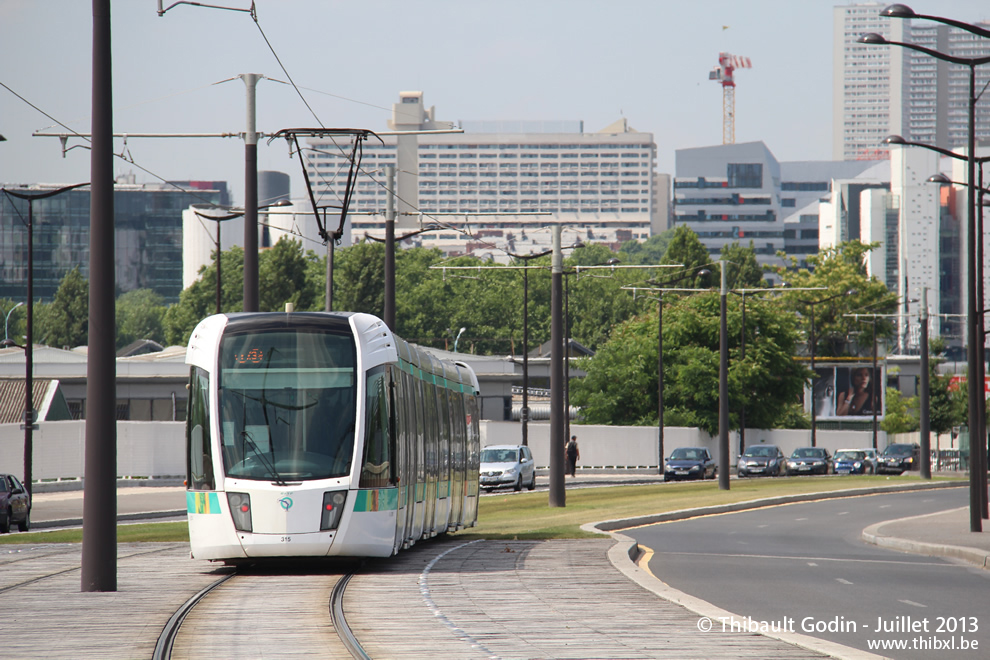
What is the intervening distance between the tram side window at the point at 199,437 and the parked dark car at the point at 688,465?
42310 mm

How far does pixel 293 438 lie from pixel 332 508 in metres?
0.91

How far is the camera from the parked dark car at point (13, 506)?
104 ft

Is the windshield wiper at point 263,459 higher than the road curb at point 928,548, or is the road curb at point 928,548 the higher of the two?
the windshield wiper at point 263,459

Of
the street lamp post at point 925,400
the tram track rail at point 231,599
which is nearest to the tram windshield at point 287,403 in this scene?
the tram track rail at point 231,599

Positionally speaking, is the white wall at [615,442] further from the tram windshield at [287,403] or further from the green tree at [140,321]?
the green tree at [140,321]

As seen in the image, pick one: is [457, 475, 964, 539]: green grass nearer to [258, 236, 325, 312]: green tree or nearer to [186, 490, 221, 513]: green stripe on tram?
[186, 490, 221, 513]: green stripe on tram

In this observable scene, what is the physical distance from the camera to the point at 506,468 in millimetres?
47344

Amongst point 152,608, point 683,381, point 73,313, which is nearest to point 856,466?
point 683,381

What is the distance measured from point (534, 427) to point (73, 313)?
72230mm

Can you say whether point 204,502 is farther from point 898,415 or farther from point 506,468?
point 898,415

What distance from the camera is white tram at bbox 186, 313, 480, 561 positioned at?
50.2ft

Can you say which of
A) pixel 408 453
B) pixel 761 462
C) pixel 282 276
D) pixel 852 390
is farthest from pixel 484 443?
pixel 408 453

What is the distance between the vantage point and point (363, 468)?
1563 centimetres

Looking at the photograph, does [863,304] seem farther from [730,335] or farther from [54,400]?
[54,400]
